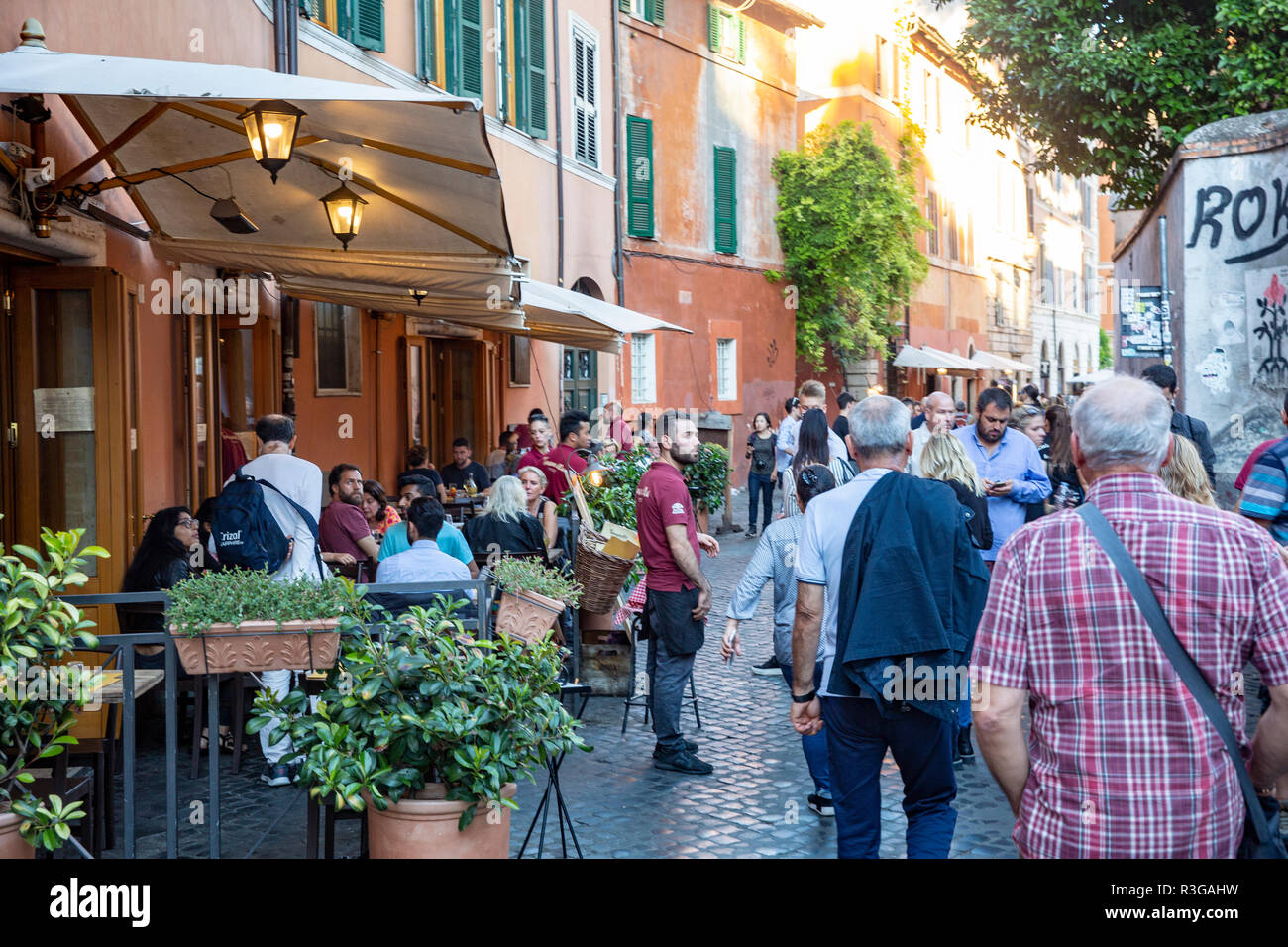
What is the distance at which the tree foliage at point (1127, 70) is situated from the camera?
47.2ft

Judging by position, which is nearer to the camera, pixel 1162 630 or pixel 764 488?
pixel 1162 630

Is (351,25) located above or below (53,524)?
above

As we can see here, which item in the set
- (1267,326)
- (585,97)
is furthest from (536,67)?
(1267,326)

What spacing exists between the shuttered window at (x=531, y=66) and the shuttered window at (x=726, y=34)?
706 centimetres

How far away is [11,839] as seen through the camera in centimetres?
382

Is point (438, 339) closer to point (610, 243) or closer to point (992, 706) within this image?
point (610, 243)

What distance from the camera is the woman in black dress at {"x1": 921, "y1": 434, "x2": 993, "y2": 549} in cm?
638

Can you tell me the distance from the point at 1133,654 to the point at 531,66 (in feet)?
49.0

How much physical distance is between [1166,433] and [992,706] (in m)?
0.69

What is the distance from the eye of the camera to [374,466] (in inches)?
526

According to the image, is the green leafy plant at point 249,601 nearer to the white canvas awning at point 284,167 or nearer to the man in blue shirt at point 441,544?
the white canvas awning at point 284,167

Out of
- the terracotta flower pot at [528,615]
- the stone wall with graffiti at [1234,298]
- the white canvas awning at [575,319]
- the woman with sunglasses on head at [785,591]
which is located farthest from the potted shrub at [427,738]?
the stone wall with graffiti at [1234,298]

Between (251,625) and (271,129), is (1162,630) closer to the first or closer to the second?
(251,625)
